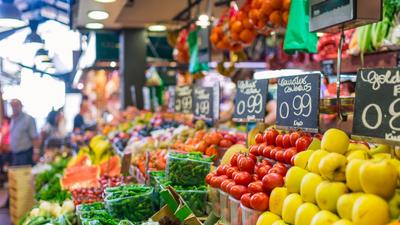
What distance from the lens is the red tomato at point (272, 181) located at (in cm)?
213

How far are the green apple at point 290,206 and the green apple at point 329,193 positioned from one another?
0.52 feet

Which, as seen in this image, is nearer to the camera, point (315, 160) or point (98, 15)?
point (315, 160)

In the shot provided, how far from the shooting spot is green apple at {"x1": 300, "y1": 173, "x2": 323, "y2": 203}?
6.00ft

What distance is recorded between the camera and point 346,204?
1.62 m

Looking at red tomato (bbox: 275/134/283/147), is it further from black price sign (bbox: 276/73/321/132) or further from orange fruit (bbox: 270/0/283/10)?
orange fruit (bbox: 270/0/283/10)

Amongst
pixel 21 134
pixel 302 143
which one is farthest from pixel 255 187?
pixel 21 134

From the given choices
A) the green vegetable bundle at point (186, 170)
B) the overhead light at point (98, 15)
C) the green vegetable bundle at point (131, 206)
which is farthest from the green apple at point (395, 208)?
the overhead light at point (98, 15)

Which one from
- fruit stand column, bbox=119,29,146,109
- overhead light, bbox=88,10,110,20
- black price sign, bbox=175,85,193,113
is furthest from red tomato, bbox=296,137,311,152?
fruit stand column, bbox=119,29,146,109

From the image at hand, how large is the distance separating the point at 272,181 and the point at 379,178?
66 cm

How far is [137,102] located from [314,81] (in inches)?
342

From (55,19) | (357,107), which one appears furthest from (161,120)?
(357,107)

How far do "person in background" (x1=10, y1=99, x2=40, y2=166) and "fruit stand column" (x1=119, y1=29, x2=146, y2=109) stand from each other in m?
2.38

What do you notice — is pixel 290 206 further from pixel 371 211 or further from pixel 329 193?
pixel 371 211

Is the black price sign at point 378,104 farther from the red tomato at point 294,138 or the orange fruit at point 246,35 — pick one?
the orange fruit at point 246,35
